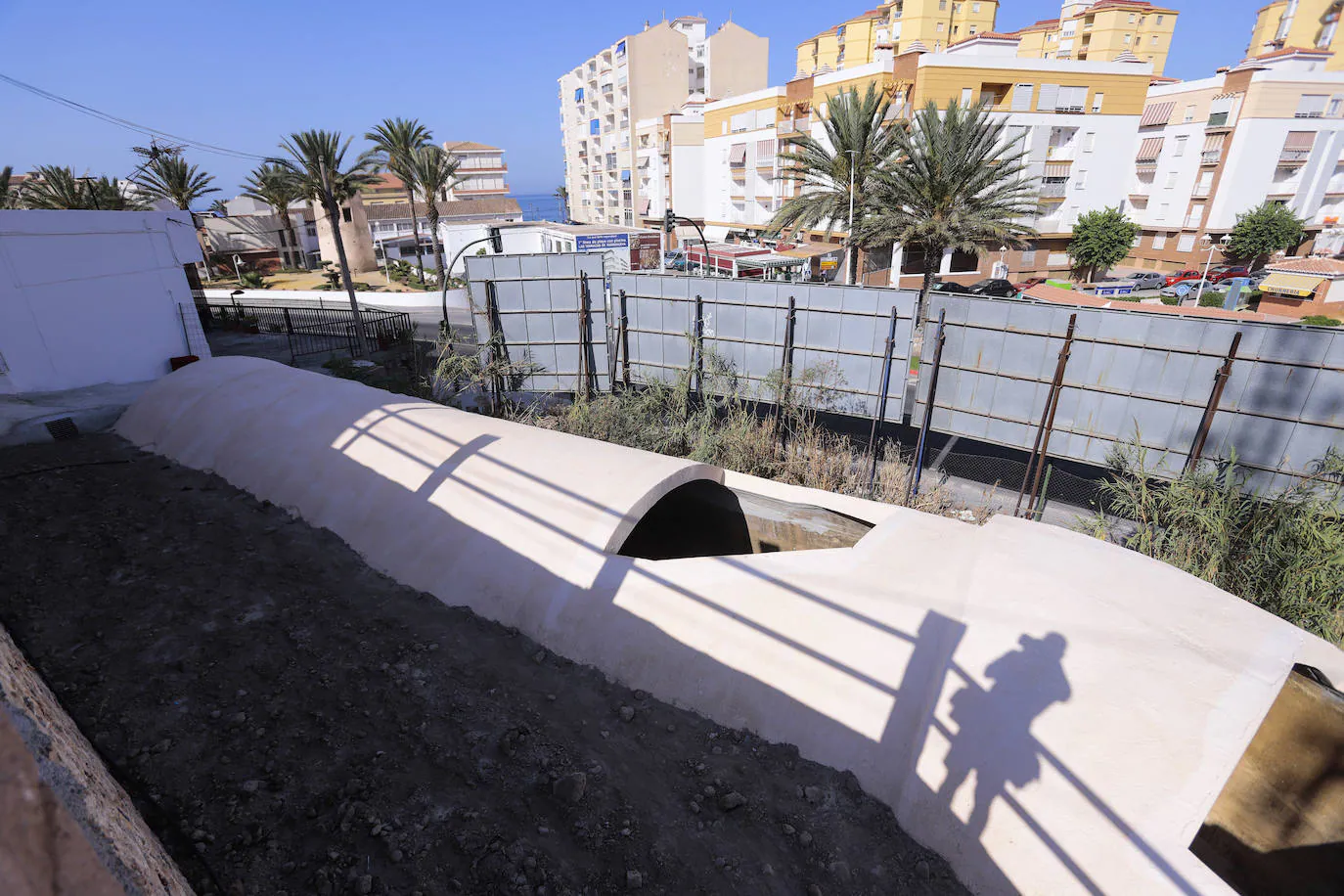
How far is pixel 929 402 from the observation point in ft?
33.3

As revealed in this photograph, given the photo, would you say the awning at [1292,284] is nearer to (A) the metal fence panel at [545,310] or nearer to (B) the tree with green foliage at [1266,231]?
(B) the tree with green foliage at [1266,231]

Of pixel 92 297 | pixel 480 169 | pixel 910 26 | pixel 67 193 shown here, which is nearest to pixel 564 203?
pixel 480 169

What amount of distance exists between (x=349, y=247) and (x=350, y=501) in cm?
4623

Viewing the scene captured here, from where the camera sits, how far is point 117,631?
217 inches

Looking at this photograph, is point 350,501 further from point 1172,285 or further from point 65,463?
point 1172,285

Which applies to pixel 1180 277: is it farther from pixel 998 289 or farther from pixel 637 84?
pixel 637 84

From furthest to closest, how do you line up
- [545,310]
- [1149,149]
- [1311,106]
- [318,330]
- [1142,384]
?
[1149,149]
[1311,106]
[318,330]
[545,310]
[1142,384]

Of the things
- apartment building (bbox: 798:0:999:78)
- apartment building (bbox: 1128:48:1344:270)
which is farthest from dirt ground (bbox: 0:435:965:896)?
apartment building (bbox: 798:0:999:78)

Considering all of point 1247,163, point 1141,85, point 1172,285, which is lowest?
point 1172,285

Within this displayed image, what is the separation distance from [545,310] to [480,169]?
70.4 metres

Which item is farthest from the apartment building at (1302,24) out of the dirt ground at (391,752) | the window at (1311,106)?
the dirt ground at (391,752)

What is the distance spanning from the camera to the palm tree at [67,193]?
31.9 metres

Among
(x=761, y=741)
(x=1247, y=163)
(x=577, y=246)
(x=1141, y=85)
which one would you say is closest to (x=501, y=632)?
(x=761, y=741)

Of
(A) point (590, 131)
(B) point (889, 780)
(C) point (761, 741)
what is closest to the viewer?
(B) point (889, 780)
